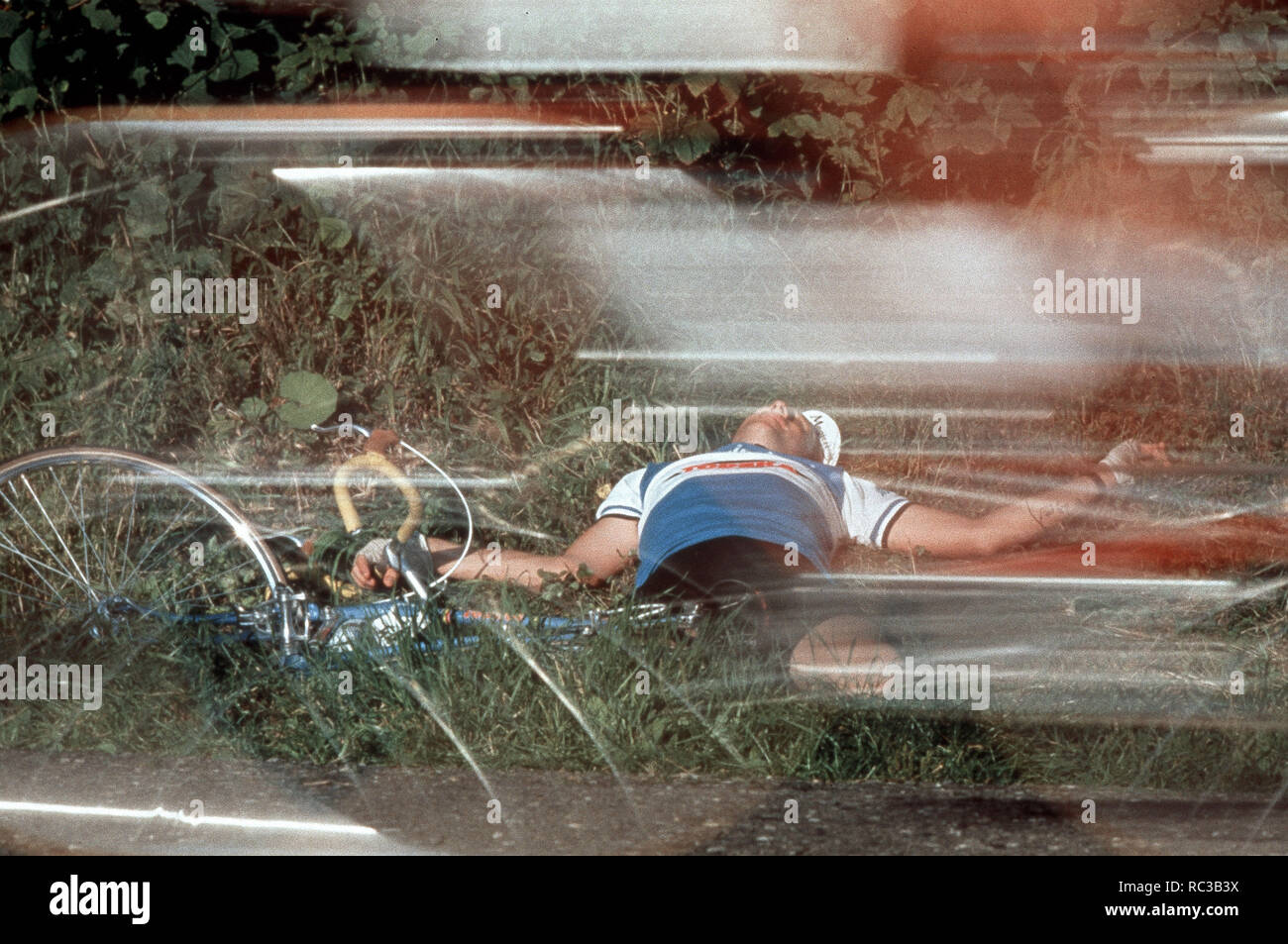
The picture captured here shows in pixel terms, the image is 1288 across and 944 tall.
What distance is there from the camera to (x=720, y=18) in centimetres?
364

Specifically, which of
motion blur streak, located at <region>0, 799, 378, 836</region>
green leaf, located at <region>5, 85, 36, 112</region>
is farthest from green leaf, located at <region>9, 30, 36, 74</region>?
motion blur streak, located at <region>0, 799, 378, 836</region>

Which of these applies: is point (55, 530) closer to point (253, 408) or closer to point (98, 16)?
point (253, 408)

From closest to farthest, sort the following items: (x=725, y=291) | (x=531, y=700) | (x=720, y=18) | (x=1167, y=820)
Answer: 1. (x=1167, y=820)
2. (x=531, y=700)
3. (x=720, y=18)
4. (x=725, y=291)

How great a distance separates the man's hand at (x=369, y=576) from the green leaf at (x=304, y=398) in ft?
1.73

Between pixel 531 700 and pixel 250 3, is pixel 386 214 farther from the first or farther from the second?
pixel 531 700

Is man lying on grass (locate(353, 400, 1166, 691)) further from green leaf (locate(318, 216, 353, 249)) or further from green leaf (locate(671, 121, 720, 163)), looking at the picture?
green leaf (locate(318, 216, 353, 249))

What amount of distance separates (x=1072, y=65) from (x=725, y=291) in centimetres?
106

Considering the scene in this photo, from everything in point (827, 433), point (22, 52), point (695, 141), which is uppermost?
point (22, 52)

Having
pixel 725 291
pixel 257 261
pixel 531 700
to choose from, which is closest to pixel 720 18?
pixel 725 291

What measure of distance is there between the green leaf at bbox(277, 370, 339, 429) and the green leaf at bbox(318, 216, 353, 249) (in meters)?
0.37

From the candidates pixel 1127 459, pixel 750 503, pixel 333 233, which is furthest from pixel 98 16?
pixel 1127 459

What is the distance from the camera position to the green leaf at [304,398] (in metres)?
4.04

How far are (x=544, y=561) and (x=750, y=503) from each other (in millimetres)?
602

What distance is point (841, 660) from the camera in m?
3.09
